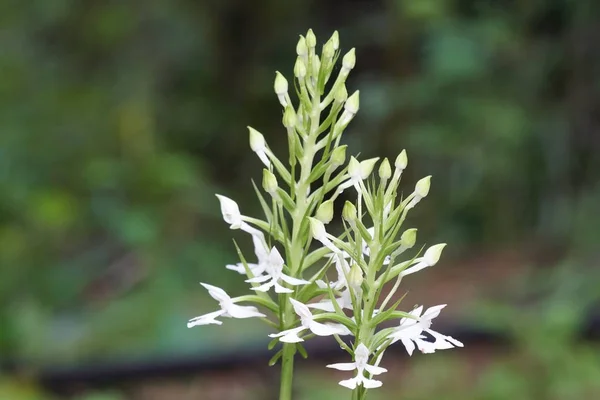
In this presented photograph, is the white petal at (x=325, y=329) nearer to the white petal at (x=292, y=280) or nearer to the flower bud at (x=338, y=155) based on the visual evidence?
the white petal at (x=292, y=280)

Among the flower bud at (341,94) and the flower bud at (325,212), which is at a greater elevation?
the flower bud at (341,94)

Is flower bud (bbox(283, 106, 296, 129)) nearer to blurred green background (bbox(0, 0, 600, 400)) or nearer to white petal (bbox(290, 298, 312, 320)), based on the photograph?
white petal (bbox(290, 298, 312, 320))

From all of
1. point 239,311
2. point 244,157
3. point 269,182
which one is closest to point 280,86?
point 269,182

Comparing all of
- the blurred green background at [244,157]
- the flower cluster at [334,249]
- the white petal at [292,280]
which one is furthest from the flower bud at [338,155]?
the blurred green background at [244,157]

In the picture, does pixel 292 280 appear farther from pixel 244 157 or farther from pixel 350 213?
pixel 244 157

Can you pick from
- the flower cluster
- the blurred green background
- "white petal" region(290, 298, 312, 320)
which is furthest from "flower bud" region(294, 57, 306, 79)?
the blurred green background

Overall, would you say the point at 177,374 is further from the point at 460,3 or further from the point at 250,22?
the point at 250,22
